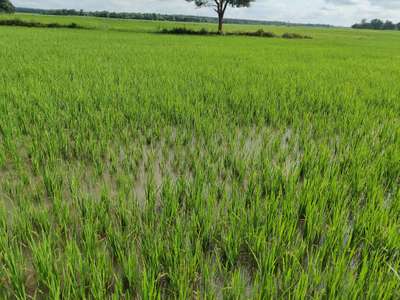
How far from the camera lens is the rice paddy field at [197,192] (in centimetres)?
114

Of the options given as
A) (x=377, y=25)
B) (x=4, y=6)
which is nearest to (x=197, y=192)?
(x=4, y=6)

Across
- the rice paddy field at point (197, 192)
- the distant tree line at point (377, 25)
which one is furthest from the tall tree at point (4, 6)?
the distant tree line at point (377, 25)

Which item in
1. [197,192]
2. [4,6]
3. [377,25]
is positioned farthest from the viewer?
[377,25]

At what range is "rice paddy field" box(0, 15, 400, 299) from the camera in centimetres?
114

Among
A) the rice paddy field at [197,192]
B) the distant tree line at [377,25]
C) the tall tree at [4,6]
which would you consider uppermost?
the distant tree line at [377,25]

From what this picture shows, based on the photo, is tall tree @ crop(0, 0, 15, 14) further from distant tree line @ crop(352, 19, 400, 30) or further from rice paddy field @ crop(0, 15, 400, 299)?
distant tree line @ crop(352, 19, 400, 30)

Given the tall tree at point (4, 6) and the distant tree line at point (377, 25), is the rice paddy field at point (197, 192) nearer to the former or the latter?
the tall tree at point (4, 6)

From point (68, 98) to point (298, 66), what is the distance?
6.95 m

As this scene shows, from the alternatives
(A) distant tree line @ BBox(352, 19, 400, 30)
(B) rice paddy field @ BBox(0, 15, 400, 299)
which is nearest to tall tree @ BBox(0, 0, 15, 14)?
(B) rice paddy field @ BBox(0, 15, 400, 299)

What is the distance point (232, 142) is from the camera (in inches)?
108

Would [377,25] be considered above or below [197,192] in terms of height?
above

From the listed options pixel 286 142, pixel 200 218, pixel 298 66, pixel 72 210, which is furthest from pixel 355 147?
pixel 298 66

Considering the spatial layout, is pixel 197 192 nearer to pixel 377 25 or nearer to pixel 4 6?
pixel 4 6

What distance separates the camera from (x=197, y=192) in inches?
67.9
